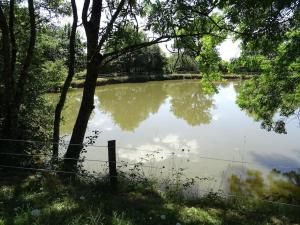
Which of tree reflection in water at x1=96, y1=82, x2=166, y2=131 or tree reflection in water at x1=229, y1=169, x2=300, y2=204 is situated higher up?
tree reflection in water at x1=96, y1=82, x2=166, y2=131

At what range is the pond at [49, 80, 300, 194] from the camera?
11.2m

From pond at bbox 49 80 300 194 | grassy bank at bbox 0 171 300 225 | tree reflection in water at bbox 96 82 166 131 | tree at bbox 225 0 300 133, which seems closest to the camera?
grassy bank at bbox 0 171 300 225

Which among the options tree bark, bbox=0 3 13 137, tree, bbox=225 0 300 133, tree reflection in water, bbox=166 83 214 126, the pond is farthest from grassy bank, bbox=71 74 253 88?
tree bark, bbox=0 3 13 137

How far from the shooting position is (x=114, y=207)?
16.6 ft

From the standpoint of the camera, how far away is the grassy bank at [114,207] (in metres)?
4.42

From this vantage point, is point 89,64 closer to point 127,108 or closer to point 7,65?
point 7,65

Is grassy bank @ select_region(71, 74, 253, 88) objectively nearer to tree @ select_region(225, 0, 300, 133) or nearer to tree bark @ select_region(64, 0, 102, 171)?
tree @ select_region(225, 0, 300, 133)

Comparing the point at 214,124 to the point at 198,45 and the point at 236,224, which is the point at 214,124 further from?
the point at 236,224

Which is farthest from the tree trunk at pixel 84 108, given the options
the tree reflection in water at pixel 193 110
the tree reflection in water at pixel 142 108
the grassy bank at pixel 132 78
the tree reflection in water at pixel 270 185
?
the grassy bank at pixel 132 78

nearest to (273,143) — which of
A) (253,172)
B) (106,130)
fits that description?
(253,172)

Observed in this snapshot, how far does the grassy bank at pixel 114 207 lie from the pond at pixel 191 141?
0.96 m

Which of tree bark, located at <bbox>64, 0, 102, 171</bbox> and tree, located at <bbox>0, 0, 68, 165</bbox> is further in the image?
tree, located at <bbox>0, 0, 68, 165</bbox>

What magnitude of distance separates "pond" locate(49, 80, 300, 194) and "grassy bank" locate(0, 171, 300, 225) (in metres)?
0.96

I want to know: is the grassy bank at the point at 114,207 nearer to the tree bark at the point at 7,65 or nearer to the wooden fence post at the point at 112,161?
the wooden fence post at the point at 112,161
